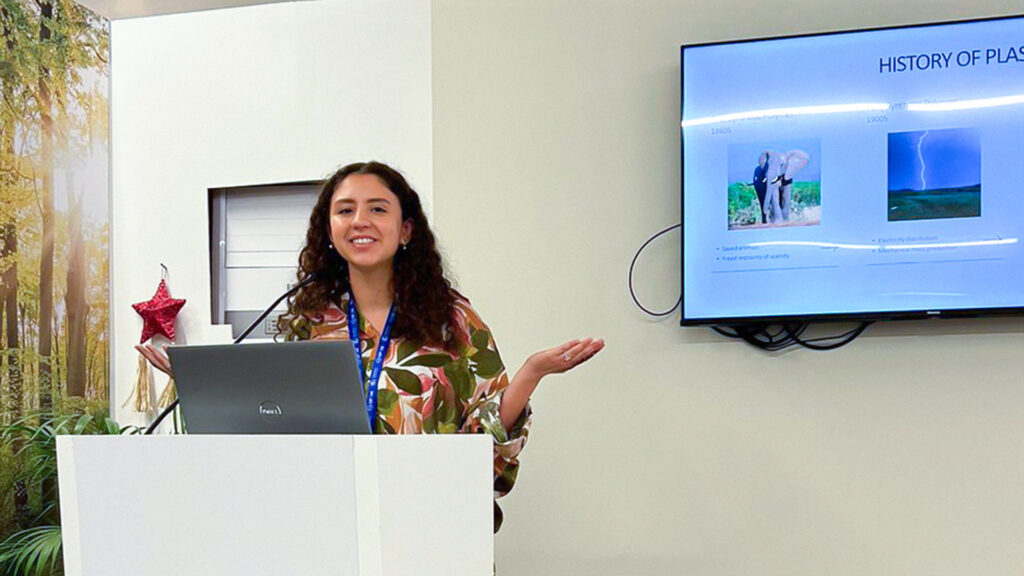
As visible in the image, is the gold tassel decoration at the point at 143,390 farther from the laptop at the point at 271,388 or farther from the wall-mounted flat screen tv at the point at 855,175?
the laptop at the point at 271,388

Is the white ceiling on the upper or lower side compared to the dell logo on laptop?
upper

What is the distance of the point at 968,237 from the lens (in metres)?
2.41

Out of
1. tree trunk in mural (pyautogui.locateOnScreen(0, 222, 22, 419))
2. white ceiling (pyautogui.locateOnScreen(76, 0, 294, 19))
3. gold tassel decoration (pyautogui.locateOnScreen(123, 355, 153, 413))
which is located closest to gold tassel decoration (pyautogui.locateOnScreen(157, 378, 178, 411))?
gold tassel decoration (pyautogui.locateOnScreen(123, 355, 153, 413))

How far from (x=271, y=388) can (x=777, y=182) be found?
1.62 metres

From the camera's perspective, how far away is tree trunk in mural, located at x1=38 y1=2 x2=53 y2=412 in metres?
3.14

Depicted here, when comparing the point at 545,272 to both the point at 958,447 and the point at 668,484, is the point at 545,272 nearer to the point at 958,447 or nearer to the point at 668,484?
the point at 668,484

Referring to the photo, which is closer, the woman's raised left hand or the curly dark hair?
the woman's raised left hand

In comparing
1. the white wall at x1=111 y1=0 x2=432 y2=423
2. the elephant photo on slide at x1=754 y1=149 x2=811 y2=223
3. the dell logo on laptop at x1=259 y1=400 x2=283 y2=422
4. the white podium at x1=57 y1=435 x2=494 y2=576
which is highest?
the white wall at x1=111 y1=0 x2=432 y2=423

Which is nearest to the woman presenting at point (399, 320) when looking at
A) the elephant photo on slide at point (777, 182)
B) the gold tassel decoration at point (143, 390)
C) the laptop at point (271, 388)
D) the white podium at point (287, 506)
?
the laptop at point (271, 388)

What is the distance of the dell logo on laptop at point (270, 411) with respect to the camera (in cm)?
140

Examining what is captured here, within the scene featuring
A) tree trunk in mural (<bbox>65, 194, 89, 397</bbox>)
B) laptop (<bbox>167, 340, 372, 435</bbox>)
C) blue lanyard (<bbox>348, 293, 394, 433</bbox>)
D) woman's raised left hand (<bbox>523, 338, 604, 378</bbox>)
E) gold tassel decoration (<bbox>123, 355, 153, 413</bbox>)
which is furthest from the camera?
gold tassel decoration (<bbox>123, 355, 153, 413</bbox>)

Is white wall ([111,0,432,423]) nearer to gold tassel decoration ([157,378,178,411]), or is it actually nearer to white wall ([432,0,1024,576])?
gold tassel decoration ([157,378,178,411])

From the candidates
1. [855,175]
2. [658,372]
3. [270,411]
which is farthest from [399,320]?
[855,175]

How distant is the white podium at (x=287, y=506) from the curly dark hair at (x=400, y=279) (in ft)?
2.44
